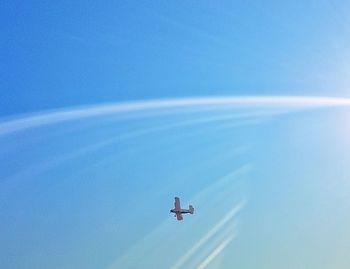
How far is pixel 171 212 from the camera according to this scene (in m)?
96.4
